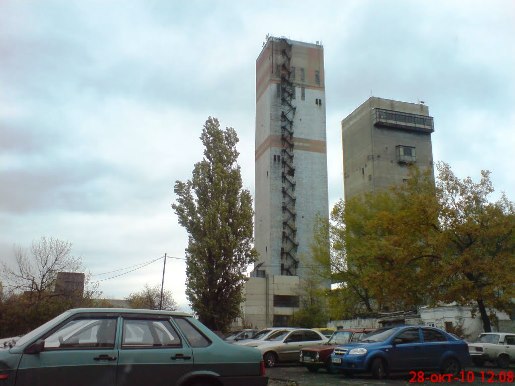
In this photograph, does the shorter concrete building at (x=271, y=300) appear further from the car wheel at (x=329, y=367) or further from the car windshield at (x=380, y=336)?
the car windshield at (x=380, y=336)

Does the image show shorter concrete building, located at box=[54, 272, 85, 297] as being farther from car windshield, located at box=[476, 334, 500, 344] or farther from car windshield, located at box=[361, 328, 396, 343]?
car windshield, located at box=[476, 334, 500, 344]

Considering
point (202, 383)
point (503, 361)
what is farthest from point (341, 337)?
point (202, 383)

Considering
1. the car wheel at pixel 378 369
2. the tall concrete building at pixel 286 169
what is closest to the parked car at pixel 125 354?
the car wheel at pixel 378 369

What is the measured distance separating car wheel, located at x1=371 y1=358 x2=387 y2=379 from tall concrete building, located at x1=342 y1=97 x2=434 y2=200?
75.2 meters

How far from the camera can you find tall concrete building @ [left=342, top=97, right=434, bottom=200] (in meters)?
89.4

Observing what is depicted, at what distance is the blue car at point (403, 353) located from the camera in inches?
557

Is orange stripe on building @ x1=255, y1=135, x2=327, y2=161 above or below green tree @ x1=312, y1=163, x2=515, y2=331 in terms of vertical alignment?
above

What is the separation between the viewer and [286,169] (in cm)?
8000

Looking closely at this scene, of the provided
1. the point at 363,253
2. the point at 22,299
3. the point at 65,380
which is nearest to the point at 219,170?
the point at 363,253

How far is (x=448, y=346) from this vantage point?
591 inches

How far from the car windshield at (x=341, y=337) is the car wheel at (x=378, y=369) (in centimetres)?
380

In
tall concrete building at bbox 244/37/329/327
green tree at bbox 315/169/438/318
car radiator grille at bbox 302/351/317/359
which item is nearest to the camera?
car radiator grille at bbox 302/351/317/359

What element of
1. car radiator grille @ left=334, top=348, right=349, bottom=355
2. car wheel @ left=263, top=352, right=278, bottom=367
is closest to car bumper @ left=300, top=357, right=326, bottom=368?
car radiator grille @ left=334, top=348, right=349, bottom=355

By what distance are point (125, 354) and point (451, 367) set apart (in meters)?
12.1
